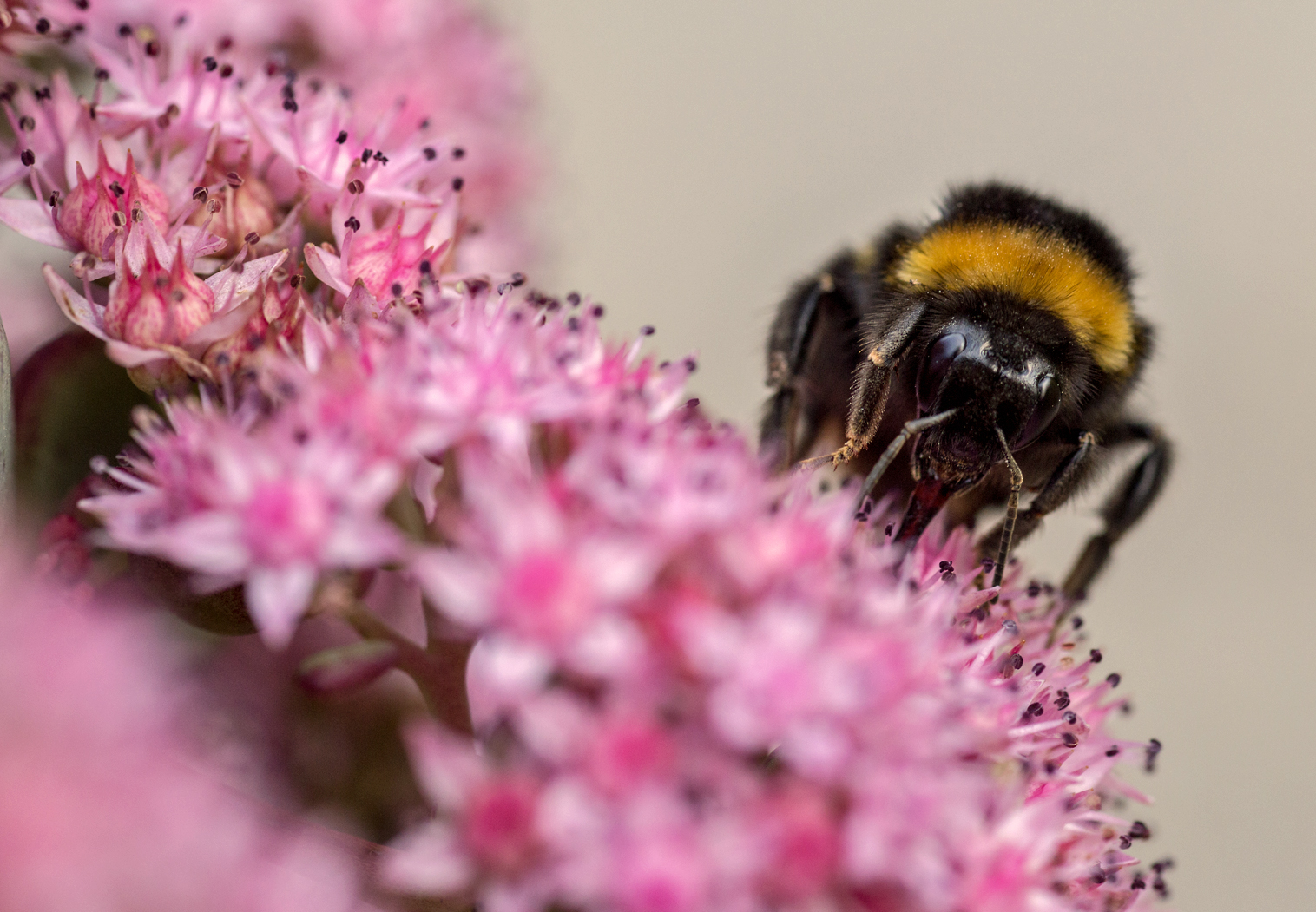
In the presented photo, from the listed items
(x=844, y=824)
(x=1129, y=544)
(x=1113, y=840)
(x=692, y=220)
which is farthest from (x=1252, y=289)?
(x=844, y=824)

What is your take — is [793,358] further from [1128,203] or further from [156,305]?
[1128,203]

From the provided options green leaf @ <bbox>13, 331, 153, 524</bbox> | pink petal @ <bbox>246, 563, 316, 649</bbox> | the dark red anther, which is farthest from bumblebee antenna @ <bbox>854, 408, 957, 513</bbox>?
green leaf @ <bbox>13, 331, 153, 524</bbox>

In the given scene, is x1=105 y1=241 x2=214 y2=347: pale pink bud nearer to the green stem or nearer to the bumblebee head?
the green stem

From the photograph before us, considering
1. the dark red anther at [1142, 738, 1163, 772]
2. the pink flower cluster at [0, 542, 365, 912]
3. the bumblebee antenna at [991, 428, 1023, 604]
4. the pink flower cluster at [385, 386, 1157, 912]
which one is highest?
the bumblebee antenna at [991, 428, 1023, 604]

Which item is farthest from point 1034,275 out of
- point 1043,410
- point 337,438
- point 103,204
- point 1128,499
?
point 103,204

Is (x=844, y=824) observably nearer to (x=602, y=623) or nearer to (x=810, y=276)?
(x=602, y=623)
